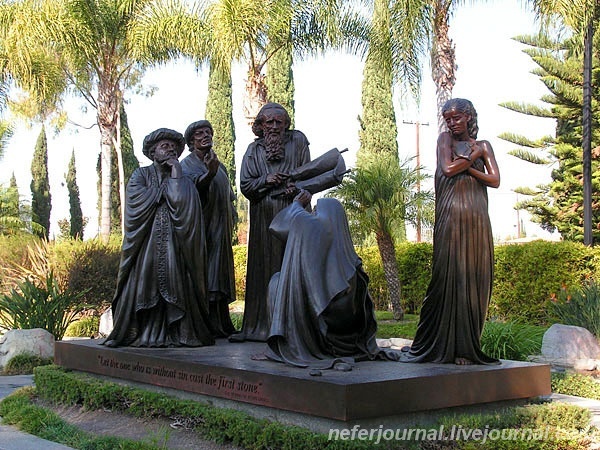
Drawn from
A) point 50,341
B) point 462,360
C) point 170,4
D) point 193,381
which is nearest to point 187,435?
point 193,381

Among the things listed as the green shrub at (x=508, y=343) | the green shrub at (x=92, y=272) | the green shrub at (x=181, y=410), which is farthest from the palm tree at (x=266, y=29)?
the green shrub at (x=181, y=410)

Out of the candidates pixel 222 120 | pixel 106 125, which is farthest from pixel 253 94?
pixel 222 120

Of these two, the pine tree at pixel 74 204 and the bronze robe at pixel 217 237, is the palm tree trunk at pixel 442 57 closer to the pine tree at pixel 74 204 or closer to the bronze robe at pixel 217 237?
the bronze robe at pixel 217 237

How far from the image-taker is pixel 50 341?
1189cm

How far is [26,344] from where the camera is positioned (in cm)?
1166

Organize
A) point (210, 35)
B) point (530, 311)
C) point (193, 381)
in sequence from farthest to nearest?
1. point (210, 35)
2. point (530, 311)
3. point (193, 381)

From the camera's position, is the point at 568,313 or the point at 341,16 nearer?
the point at 568,313

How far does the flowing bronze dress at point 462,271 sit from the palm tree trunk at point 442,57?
960 cm

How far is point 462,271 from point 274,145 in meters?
2.57

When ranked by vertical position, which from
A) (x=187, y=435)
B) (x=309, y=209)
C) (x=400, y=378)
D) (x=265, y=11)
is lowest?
(x=187, y=435)

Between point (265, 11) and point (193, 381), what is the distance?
44.3 feet

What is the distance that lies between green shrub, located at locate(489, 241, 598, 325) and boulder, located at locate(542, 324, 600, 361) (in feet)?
14.2

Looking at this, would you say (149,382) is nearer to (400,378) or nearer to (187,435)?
(187,435)

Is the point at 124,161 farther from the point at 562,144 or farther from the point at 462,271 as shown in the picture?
the point at 462,271
